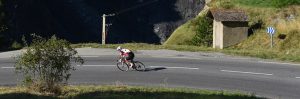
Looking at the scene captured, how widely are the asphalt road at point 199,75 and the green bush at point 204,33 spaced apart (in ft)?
67.9

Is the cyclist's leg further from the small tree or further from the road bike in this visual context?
the small tree

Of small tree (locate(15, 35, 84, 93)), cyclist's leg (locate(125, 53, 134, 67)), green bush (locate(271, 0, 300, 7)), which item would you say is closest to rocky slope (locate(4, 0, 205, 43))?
green bush (locate(271, 0, 300, 7))

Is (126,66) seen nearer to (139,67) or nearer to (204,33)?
(139,67)

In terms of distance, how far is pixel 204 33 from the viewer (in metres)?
50.9

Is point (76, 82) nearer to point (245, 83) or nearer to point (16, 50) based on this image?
point (245, 83)

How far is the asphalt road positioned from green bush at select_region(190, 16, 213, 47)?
20.7 m

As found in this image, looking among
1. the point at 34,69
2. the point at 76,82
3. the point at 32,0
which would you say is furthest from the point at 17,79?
the point at 32,0

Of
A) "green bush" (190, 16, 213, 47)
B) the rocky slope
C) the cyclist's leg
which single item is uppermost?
the rocky slope

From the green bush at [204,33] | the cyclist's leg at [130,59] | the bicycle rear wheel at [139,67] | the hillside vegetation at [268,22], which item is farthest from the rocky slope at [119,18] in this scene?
the cyclist's leg at [130,59]

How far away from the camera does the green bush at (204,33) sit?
5078 centimetres

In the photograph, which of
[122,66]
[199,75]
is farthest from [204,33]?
[199,75]

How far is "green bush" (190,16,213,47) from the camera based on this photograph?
50.8 meters

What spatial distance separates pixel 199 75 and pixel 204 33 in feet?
89.1

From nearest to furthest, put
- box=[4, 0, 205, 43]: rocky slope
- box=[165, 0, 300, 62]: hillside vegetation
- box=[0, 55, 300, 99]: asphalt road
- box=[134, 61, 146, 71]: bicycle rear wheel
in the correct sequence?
box=[0, 55, 300, 99]: asphalt road → box=[134, 61, 146, 71]: bicycle rear wheel → box=[165, 0, 300, 62]: hillside vegetation → box=[4, 0, 205, 43]: rocky slope
